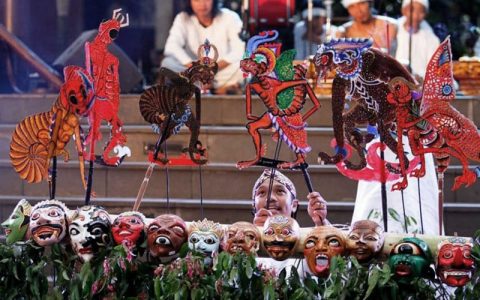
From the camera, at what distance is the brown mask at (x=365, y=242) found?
6.29 m

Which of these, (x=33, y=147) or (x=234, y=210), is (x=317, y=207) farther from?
(x=234, y=210)

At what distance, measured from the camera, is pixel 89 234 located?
656 cm

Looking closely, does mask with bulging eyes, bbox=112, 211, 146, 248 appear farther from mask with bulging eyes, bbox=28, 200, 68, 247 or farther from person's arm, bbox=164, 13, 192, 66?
person's arm, bbox=164, 13, 192, 66

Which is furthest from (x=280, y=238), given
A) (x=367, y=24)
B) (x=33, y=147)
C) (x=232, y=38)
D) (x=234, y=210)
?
(x=367, y=24)

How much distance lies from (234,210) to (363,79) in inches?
135

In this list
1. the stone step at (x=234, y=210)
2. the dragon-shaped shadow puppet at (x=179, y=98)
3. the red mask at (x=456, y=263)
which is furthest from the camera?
the stone step at (x=234, y=210)

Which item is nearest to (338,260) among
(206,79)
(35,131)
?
(206,79)

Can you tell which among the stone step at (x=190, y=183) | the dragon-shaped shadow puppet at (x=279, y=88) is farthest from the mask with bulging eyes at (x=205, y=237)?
the stone step at (x=190, y=183)

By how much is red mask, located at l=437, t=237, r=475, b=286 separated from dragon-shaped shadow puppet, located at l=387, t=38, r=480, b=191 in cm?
41

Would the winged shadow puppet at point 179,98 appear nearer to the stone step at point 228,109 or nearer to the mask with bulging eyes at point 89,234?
the mask with bulging eyes at point 89,234

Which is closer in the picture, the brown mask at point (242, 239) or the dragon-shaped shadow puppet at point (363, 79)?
the brown mask at point (242, 239)

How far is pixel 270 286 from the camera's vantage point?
6.20 m

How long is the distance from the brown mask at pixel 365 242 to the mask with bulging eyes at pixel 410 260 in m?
0.09

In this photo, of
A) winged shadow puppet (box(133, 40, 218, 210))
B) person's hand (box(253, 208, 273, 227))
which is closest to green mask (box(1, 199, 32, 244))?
winged shadow puppet (box(133, 40, 218, 210))
